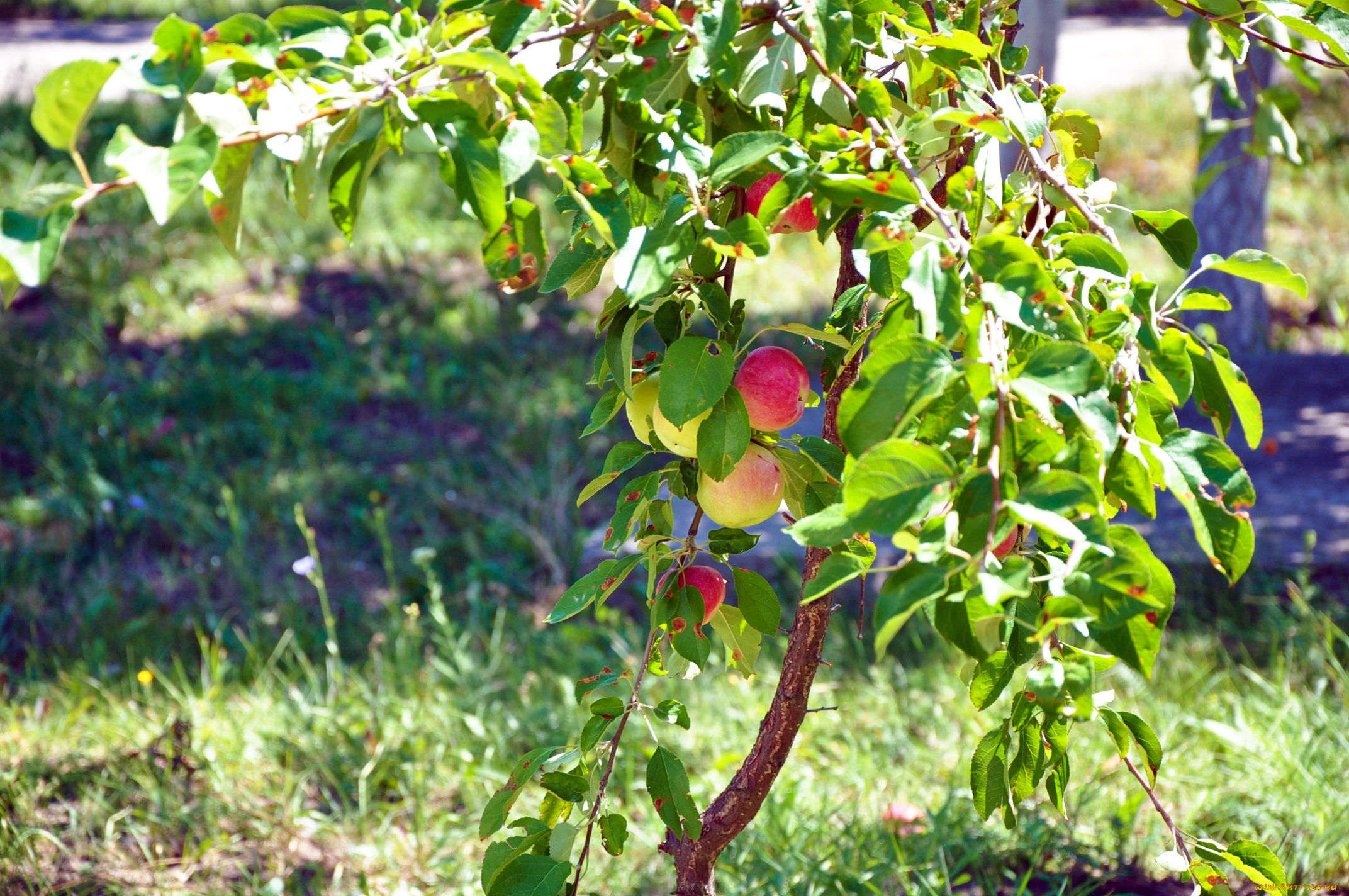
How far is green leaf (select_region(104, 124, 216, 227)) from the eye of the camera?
58 cm

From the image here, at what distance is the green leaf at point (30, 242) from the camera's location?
573 mm

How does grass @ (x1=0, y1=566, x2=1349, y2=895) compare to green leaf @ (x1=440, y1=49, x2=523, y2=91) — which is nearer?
green leaf @ (x1=440, y1=49, x2=523, y2=91)

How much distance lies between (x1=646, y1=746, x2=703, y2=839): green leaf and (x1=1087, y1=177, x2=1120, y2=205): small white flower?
70 centimetres

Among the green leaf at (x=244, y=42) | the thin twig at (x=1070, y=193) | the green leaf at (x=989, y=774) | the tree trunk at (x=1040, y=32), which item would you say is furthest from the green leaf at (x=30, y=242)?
the tree trunk at (x=1040, y=32)

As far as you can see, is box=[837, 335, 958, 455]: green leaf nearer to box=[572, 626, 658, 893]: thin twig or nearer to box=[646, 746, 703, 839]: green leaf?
box=[572, 626, 658, 893]: thin twig

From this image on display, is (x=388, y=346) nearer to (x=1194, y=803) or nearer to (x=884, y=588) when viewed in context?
(x=1194, y=803)

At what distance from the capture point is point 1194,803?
6.21 feet

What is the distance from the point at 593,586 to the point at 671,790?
0.80 ft

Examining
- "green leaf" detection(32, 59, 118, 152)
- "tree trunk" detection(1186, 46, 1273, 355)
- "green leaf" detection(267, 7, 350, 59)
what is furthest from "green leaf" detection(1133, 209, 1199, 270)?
"tree trunk" detection(1186, 46, 1273, 355)

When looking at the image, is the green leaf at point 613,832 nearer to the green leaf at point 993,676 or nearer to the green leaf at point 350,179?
the green leaf at point 993,676

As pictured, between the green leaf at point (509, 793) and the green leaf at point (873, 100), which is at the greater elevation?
the green leaf at point (873, 100)

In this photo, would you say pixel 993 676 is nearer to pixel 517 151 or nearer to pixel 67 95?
pixel 517 151

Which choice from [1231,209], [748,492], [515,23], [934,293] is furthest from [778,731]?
[1231,209]

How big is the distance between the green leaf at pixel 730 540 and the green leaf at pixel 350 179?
54cm
